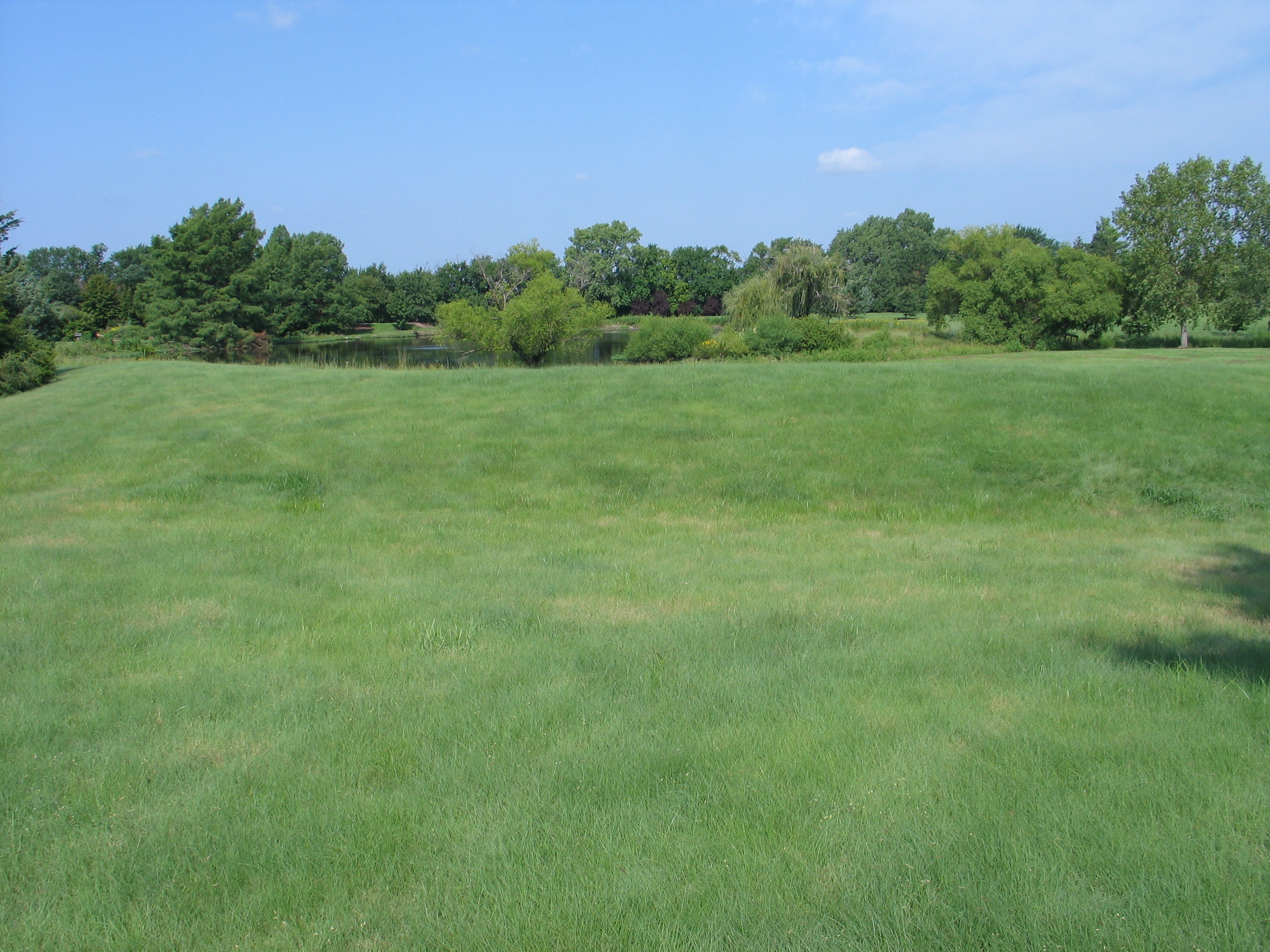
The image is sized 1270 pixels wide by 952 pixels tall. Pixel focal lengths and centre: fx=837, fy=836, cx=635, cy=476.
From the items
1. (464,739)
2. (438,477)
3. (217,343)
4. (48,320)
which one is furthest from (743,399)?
(217,343)

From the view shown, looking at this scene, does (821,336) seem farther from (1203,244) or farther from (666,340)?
(1203,244)

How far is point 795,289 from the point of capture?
52.0 m

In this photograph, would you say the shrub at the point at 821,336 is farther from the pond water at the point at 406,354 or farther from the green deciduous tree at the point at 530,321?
the green deciduous tree at the point at 530,321

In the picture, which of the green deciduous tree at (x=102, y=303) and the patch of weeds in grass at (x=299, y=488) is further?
the green deciduous tree at (x=102, y=303)

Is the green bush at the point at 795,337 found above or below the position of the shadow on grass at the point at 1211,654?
above

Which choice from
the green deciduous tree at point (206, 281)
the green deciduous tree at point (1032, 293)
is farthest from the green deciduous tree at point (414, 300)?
the green deciduous tree at point (1032, 293)

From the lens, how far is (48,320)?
4103 centimetres

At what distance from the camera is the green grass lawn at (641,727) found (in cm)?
300

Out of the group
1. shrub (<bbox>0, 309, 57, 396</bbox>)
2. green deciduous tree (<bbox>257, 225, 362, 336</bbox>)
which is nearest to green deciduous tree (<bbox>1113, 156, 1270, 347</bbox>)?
shrub (<bbox>0, 309, 57, 396</bbox>)

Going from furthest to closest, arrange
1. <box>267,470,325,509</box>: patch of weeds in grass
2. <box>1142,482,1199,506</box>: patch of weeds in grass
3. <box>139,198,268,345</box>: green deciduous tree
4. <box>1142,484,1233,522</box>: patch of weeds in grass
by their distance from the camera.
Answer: <box>139,198,268,345</box>: green deciduous tree → <box>267,470,325,509</box>: patch of weeds in grass → <box>1142,482,1199,506</box>: patch of weeds in grass → <box>1142,484,1233,522</box>: patch of weeds in grass

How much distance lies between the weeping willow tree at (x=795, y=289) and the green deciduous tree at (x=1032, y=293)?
877 centimetres

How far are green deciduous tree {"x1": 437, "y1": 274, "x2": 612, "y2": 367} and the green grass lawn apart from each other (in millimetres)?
34959

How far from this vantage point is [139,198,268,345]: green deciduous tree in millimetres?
58094

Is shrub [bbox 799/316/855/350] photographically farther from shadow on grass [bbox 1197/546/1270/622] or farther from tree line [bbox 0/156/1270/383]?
shadow on grass [bbox 1197/546/1270/622]
